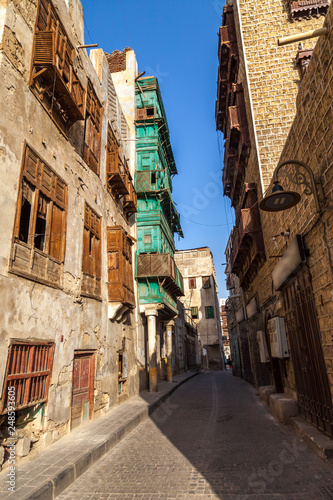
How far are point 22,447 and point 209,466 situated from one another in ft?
10.6

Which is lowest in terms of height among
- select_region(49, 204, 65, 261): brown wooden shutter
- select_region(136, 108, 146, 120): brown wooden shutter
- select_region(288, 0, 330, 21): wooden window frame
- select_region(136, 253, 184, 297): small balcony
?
select_region(49, 204, 65, 261): brown wooden shutter

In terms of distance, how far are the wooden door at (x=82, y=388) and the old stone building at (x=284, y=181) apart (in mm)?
5079

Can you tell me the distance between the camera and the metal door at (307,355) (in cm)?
590

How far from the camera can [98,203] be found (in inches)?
441

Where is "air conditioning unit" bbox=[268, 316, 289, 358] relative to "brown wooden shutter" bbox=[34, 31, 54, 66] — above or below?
below

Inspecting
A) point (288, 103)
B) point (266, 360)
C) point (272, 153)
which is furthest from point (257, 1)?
point (266, 360)

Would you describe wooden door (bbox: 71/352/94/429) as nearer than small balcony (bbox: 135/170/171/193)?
Yes

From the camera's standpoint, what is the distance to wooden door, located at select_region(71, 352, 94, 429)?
7947mm

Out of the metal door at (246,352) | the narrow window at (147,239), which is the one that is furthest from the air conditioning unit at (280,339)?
the metal door at (246,352)

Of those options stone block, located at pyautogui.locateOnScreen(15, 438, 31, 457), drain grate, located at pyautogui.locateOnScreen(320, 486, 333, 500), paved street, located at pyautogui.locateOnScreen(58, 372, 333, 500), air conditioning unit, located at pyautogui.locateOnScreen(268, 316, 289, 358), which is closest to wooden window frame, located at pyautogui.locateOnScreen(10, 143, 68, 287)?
stone block, located at pyautogui.locateOnScreen(15, 438, 31, 457)

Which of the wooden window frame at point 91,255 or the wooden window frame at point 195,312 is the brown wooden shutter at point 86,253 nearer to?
the wooden window frame at point 91,255

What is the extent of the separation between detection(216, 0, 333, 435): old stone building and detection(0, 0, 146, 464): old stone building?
4.81 meters

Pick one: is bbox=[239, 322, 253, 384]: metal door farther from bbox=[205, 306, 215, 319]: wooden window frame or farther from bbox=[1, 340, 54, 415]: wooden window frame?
bbox=[205, 306, 215, 319]: wooden window frame

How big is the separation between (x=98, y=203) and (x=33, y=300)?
18.1 ft
